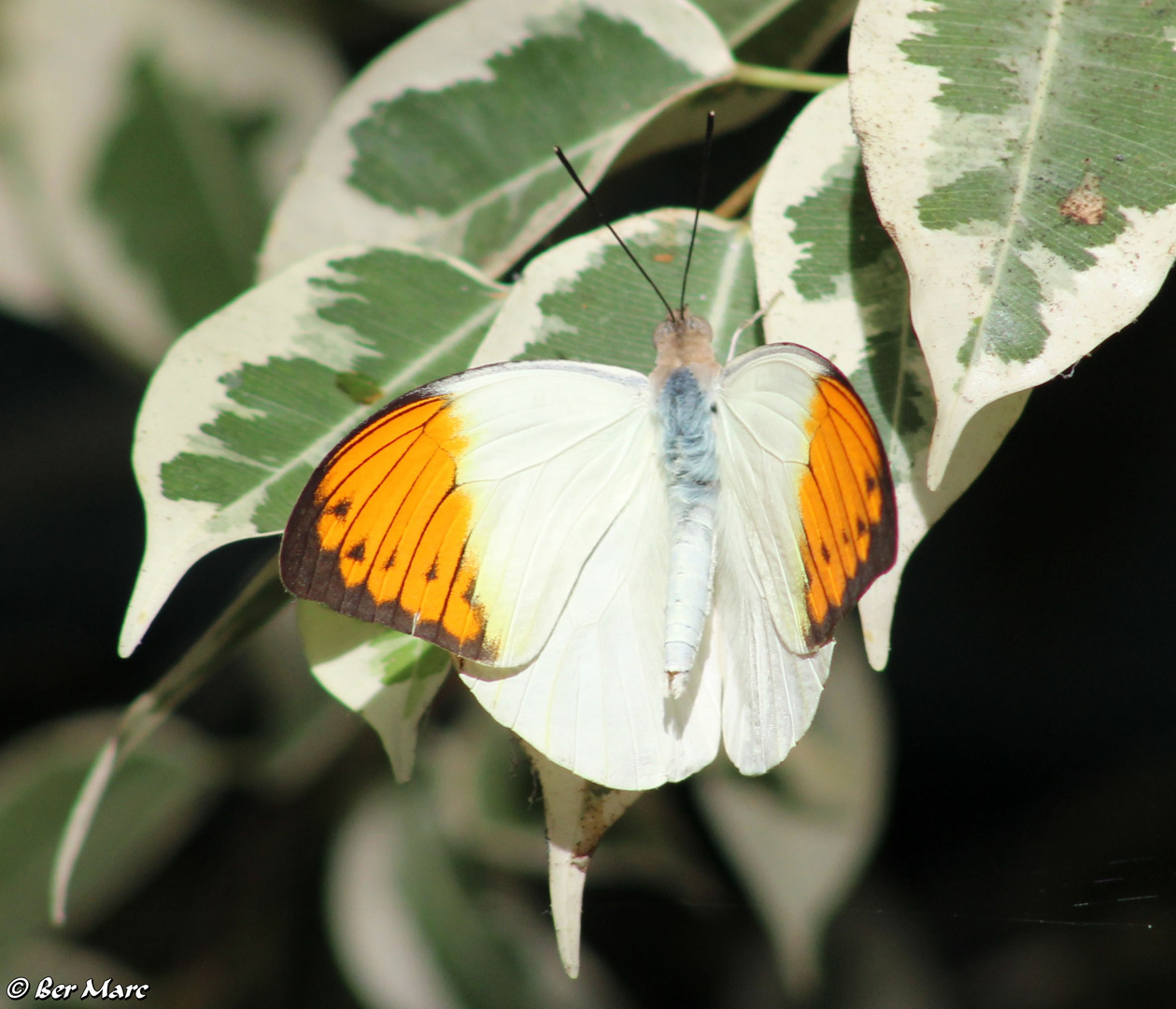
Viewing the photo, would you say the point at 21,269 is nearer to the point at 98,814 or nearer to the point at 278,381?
the point at 98,814

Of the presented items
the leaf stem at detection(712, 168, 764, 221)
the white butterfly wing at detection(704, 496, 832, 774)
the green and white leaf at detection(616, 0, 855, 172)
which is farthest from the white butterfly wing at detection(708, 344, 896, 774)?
the green and white leaf at detection(616, 0, 855, 172)

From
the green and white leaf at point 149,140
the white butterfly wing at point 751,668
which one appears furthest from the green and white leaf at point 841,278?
the green and white leaf at point 149,140

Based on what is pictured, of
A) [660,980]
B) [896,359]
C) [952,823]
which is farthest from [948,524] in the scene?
[896,359]

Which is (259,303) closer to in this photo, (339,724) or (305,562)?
(305,562)

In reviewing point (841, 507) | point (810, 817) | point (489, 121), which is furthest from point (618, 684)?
point (810, 817)

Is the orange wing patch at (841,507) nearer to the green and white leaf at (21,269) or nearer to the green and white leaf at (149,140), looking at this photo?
the green and white leaf at (149,140)

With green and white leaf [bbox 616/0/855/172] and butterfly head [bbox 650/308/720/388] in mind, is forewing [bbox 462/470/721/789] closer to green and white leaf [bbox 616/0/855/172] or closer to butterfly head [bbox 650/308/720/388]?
butterfly head [bbox 650/308/720/388]

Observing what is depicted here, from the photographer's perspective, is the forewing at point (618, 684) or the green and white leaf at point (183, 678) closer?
the forewing at point (618, 684)

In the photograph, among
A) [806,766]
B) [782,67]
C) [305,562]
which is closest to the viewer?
[305,562]
